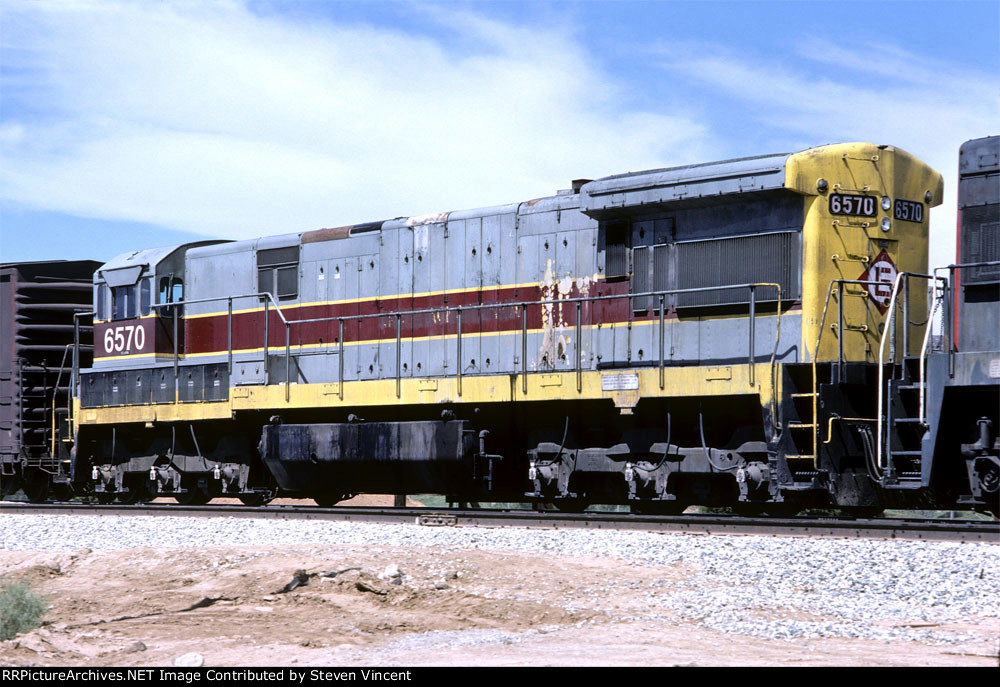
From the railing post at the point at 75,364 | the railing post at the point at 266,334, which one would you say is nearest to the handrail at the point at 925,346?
the railing post at the point at 266,334

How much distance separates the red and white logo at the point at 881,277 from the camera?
12.2 m

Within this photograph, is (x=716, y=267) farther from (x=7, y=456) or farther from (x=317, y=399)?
(x=7, y=456)

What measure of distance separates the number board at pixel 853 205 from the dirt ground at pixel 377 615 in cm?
447

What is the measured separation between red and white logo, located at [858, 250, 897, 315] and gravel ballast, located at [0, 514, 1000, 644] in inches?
124

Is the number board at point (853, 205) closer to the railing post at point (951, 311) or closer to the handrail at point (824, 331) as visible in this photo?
the handrail at point (824, 331)

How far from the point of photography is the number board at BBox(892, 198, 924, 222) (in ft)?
40.4

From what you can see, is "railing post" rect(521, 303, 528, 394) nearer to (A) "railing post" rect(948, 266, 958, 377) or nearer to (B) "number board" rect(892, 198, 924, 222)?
(B) "number board" rect(892, 198, 924, 222)

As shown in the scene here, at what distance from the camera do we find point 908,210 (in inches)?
489

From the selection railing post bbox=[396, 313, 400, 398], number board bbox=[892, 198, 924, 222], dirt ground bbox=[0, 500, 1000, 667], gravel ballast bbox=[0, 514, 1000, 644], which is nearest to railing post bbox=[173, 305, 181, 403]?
railing post bbox=[396, 313, 400, 398]

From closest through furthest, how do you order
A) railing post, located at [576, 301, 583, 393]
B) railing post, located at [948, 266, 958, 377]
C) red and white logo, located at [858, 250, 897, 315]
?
railing post, located at [948, 266, 958, 377]
red and white logo, located at [858, 250, 897, 315]
railing post, located at [576, 301, 583, 393]

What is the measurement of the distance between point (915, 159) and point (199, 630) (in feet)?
28.4

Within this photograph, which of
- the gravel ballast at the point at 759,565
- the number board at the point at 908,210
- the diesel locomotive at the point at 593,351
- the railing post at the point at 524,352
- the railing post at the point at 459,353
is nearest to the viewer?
the gravel ballast at the point at 759,565

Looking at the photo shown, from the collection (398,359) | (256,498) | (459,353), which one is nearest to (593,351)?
(459,353)
